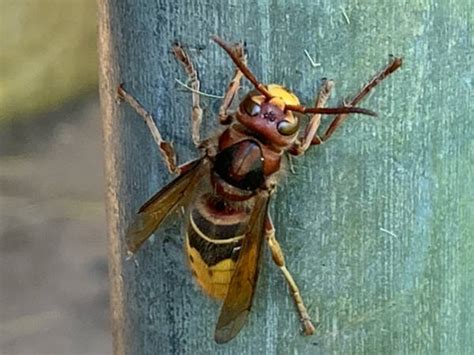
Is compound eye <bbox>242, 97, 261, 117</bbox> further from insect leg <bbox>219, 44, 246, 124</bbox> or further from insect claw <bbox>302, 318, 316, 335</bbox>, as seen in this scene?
insect claw <bbox>302, 318, 316, 335</bbox>

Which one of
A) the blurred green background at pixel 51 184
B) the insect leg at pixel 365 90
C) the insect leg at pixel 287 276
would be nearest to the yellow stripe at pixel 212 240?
the insect leg at pixel 287 276

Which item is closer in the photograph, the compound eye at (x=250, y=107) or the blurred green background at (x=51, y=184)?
the compound eye at (x=250, y=107)

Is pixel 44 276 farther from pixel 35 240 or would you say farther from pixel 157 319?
pixel 157 319

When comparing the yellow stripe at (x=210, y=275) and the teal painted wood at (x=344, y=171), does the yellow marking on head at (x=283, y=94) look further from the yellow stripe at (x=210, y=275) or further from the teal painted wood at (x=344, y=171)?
the yellow stripe at (x=210, y=275)

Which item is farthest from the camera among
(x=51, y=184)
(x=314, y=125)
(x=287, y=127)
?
(x=51, y=184)

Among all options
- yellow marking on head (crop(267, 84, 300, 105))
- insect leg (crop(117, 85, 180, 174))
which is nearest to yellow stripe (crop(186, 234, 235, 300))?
insect leg (crop(117, 85, 180, 174))

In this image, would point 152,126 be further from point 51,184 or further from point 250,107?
point 51,184

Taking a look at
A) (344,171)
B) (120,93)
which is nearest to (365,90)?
(344,171)
